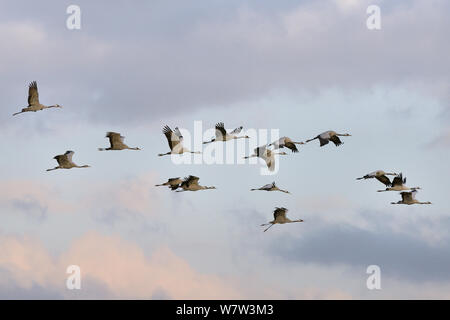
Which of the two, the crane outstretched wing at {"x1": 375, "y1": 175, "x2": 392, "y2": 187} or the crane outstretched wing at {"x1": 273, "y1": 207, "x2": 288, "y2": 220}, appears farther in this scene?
the crane outstretched wing at {"x1": 273, "y1": 207, "x2": 288, "y2": 220}

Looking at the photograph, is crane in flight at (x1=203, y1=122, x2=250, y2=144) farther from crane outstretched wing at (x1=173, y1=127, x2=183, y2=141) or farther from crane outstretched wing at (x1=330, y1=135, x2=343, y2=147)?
crane outstretched wing at (x1=330, y1=135, x2=343, y2=147)

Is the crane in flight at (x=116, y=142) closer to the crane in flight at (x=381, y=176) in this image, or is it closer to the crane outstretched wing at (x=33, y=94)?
the crane outstretched wing at (x=33, y=94)

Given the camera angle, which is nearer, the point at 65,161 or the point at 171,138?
the point at 171,138

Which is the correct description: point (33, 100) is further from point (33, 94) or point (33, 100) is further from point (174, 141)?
point (174, 141)

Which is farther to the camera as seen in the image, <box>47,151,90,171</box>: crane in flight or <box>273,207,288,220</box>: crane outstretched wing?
<box>47,151,90,171</box>: crane in flight

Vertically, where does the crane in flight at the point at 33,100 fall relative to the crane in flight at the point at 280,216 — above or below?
above

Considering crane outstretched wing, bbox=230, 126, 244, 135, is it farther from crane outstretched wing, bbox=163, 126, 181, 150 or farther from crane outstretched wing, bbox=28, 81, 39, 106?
crane outstretched wing, bbox=28, 81, 39, 106

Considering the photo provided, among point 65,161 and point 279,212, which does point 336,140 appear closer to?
point 279,212

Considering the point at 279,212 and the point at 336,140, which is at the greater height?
the point at 336,140

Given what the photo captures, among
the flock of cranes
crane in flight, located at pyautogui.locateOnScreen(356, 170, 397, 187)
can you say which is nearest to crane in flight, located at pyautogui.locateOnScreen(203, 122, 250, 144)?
the flock of cranes

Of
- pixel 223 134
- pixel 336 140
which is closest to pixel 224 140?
pixel 223 134

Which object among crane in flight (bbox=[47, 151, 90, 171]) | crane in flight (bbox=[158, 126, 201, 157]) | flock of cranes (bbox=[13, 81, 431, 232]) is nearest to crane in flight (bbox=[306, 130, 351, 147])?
flock of cranes (bbox=[13, 81, 431, 232])

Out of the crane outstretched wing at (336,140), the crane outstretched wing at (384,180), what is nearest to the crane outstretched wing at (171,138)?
the crane outstretched wing at (336,140)

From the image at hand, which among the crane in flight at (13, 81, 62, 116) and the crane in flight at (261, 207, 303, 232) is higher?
Result: the crane in flight at (13, 81, 62, 116)
